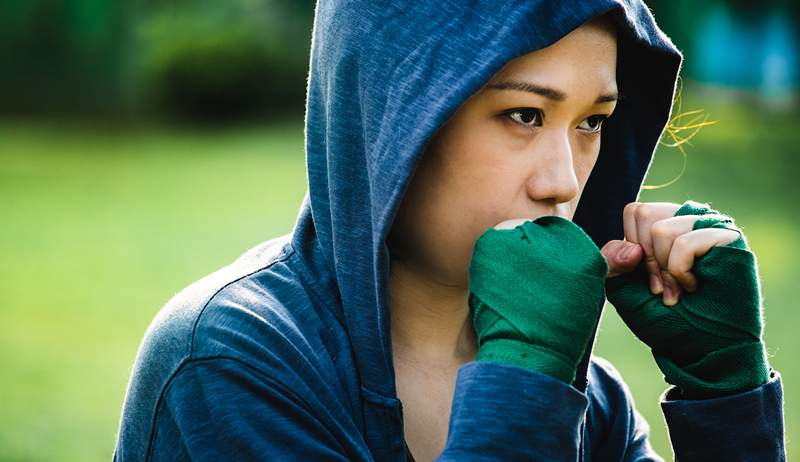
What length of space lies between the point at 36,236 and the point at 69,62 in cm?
894

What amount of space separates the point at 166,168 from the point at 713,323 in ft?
45.8

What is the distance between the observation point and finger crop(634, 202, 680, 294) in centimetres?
233

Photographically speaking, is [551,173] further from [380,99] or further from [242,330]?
[242,330]

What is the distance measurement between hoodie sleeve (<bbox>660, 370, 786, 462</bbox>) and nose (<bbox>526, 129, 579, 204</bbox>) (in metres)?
0.59

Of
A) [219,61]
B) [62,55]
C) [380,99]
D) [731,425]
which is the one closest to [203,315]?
[380,99]

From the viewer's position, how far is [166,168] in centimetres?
1557

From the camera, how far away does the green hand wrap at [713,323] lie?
2.28 m

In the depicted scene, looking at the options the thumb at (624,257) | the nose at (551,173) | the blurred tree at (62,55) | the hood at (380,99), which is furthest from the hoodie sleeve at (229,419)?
the blurred tree at (62,55)

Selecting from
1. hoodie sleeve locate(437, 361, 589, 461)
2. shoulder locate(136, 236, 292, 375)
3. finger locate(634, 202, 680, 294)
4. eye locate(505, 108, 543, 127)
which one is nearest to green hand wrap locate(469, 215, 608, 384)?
hoodie sleeve locate(437, 361, 589, 461)

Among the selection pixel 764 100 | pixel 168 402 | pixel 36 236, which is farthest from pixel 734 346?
pixel 764 100

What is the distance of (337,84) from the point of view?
2223 millimetres

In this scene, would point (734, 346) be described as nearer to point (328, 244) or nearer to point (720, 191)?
Result: point (328, 244)

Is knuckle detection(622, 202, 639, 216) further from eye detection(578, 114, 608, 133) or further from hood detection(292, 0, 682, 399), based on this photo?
hood detection(292, 0, 682, 399)

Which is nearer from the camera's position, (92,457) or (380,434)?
(380,434)
